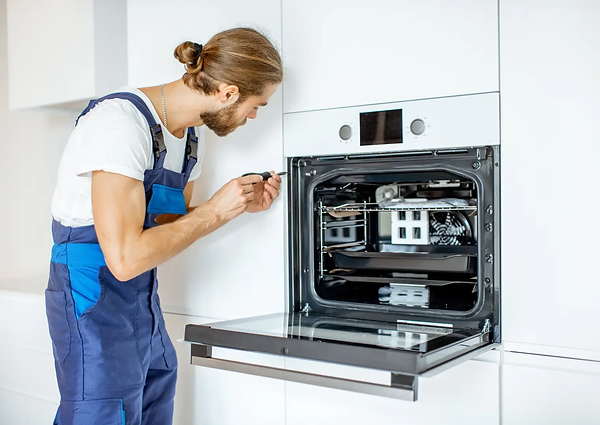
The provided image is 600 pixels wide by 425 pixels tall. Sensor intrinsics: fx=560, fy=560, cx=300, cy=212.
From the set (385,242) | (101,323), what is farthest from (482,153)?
(101,323)

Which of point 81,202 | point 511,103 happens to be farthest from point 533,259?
point 81,202

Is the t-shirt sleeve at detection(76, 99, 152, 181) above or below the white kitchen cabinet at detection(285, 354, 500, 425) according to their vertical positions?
above

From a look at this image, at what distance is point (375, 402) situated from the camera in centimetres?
137

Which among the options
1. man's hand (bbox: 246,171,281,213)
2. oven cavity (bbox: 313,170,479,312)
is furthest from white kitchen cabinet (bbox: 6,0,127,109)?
oven cavity (bbox: 313,170,479,312)

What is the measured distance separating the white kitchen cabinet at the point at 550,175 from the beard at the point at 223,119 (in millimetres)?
621

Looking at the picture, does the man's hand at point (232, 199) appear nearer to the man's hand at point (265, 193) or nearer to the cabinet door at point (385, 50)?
the man's hand at point (265, 193)

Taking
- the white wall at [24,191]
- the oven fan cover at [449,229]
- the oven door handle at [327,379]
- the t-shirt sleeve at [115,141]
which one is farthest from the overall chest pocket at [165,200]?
the white wall at [24,191]

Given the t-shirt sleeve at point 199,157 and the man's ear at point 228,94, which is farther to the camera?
the t-shirt sleeve at point 199,157

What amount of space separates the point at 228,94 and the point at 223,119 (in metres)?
0.07

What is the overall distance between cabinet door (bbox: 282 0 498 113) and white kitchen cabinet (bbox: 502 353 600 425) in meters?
0.61

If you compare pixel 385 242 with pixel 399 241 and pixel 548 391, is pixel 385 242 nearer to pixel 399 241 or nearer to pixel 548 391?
pixel 399 241

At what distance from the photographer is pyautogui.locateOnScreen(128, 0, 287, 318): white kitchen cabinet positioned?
155 centimetres

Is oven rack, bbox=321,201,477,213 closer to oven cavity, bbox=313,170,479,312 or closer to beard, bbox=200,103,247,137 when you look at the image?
oven cavity, bbox=313,170,479,312

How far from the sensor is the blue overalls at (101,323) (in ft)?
4.10
